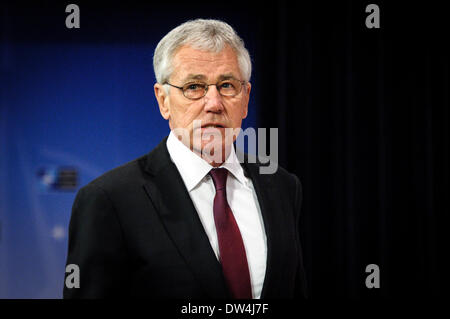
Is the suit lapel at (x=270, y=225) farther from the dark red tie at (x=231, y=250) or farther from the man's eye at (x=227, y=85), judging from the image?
the man's eye at (x=227, y=85)

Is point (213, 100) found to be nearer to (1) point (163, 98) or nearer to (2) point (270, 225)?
(1) point (163, 98)

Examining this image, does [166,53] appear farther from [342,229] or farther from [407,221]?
[407,221]

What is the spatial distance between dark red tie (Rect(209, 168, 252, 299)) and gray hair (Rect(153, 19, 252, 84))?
0.32 meters

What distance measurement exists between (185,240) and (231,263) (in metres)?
0.11

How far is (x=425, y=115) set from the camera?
2.15 meters

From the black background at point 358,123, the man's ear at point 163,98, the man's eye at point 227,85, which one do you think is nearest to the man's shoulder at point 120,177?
the man's ear at point 163,98

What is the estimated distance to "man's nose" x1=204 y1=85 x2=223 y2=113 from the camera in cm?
92

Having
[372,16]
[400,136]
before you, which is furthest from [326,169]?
[372,16]

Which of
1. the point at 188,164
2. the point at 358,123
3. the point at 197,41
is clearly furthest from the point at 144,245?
the point at 358,123

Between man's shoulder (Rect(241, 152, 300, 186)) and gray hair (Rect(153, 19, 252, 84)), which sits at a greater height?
gray hair (Rect(153, 19, 252, 84))

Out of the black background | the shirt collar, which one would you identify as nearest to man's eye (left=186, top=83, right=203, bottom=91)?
Answer: the shirt collar

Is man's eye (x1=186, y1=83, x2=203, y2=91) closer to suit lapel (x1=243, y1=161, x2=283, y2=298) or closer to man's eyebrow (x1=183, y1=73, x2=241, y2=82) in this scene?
man's eyebrow (x1=183, y1=73, x2=241, y2=82)

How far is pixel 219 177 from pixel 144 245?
0.24 meters
